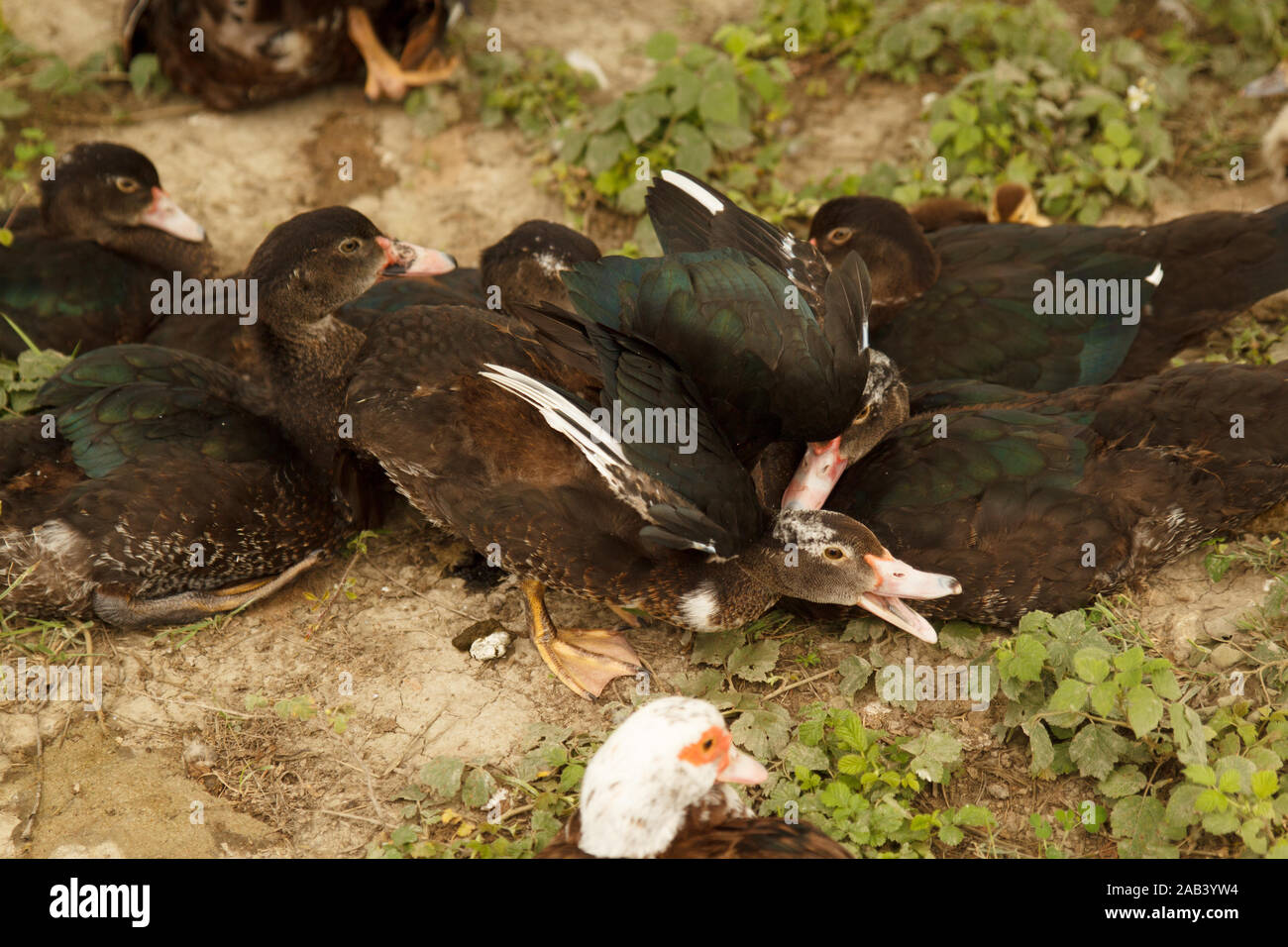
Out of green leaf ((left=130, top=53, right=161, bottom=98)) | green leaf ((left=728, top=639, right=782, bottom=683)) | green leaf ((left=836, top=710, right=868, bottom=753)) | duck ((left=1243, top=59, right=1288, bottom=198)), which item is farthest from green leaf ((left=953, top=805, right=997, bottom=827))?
green leaf ((left=130, top=53, right=161, bottom=98))

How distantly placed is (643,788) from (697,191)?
2795 millimetres

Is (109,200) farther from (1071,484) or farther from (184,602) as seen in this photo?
(1071,484)

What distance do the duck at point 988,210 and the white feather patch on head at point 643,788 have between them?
3652 millimetres

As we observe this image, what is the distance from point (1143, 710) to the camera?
3691 mm

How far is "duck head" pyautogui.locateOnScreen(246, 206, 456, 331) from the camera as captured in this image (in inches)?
188

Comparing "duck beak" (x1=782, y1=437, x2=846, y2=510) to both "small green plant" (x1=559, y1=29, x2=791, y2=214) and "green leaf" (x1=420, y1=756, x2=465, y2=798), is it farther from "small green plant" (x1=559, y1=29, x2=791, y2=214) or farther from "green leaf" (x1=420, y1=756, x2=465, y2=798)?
"small green plant" (x1=559, y1=29, x2=791, y2=214)

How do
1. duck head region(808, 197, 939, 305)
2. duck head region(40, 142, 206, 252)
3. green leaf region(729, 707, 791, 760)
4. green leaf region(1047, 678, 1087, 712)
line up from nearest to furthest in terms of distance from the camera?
green leaf region(1047, 678, 1087, 712)
green leaf region(729, 707, 791, 760)
duck head region(808, 197, 939, 305)
duck head region(40, 142, 206, 252)

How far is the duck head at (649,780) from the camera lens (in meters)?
3.32

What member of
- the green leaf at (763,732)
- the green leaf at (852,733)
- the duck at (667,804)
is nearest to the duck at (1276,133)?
the green leaf at (852,733)

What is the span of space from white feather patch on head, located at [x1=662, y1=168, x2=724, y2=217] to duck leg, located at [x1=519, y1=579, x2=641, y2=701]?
1.76m

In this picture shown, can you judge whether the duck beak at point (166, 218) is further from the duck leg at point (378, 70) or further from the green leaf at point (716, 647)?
the green leaf at point (716, 647)

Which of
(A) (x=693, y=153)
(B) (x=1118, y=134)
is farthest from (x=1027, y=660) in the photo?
(B) (x=1118, y=134)

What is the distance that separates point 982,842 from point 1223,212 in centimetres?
322

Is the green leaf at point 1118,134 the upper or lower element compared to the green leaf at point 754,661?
upper
